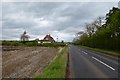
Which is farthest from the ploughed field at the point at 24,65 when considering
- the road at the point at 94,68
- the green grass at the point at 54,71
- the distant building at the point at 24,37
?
the distant building at the point at 24,37

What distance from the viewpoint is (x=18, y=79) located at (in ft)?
52.1

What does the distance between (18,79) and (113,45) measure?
3339cm

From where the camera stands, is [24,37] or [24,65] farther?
[24,37]

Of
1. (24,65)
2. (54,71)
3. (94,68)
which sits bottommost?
(24,65)

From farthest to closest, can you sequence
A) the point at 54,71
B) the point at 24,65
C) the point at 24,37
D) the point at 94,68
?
the point at 24,37, the point at 24,65, the point at 94,68, the point at 54,71

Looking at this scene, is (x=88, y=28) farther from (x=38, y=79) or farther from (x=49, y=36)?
(x=38, y=79)

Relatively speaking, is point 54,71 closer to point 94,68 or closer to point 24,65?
point 94,68

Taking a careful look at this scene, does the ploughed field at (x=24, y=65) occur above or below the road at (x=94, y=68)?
below

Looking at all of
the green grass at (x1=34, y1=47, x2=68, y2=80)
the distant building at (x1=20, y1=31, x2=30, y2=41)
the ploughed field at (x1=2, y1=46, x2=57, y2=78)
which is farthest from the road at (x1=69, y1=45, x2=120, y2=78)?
the distant building at (x1=20, y1=31, x2=30, y2=41)

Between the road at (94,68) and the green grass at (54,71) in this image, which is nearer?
the green grass at (54,71)

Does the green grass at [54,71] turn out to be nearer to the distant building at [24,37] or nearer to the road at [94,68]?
the road at [94,68]

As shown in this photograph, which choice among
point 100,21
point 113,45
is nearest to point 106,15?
point 100,21

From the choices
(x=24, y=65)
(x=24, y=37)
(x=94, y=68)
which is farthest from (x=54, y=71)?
(x=24, y=37)

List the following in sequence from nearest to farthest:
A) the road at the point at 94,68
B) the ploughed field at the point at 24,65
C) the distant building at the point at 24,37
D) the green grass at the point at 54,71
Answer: the green grass at the point at 54,71 → the road at the point at 94,68 → the ploughed field at the point at 24,65 → the distant building at the point at 24,37
